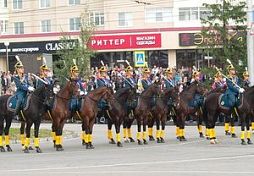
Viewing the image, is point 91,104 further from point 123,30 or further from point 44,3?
point 44,3

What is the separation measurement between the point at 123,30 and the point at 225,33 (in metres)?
29.8

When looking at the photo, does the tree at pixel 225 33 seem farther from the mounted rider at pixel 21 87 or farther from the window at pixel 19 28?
the window at pixel 19 28

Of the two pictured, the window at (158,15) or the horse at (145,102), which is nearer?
the horse at (145,102)

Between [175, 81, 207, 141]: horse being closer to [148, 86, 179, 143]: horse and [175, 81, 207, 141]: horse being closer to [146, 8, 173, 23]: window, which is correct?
[148, 86, 179, 143]: horse

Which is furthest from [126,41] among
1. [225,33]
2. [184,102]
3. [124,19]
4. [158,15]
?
[184,102]

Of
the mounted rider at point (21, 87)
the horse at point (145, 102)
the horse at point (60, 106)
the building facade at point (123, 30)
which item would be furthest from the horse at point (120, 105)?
the building facade at point (123, 30)

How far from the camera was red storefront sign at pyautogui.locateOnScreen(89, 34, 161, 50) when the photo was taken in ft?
224

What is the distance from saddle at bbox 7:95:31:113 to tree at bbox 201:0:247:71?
17.6 meters

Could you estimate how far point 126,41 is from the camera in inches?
2719

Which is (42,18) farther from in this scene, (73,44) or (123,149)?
(123,149)

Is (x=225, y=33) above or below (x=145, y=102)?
above

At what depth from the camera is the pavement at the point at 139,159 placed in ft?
59.1

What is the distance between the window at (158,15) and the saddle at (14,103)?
45.6 m

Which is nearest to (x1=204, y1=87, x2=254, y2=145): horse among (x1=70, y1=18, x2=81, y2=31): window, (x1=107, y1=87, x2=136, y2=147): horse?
(x1=107, y1=87, x2=136, y2=147): horse
